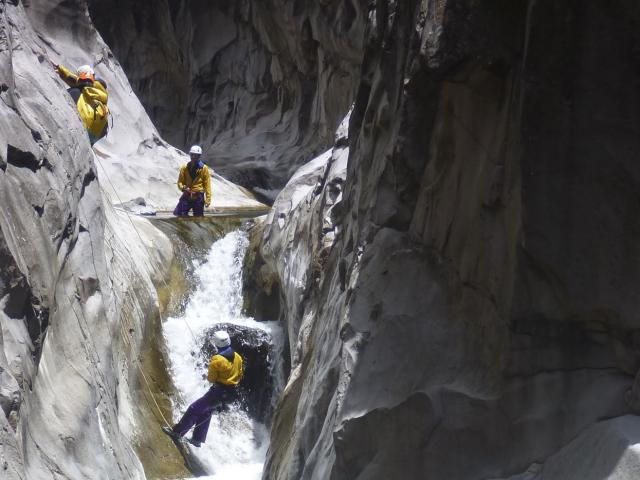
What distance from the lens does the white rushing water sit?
869 cm

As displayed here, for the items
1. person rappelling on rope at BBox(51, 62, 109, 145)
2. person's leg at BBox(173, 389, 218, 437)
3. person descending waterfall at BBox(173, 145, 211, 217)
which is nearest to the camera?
person's leg at BBox(173, 389, 218, 437)

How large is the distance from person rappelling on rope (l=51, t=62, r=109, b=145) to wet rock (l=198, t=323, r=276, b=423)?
2757 millimetres

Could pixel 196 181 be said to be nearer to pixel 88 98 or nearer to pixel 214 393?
pixel 88 98

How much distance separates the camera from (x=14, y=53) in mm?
7117

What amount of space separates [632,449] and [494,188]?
1446 millimetres

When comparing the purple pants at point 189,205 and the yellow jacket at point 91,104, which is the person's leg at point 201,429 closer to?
Answer: the yellow jacket at point 91,104

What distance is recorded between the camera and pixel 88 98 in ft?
29.2

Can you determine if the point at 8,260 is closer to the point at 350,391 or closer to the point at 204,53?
the point at 350,391

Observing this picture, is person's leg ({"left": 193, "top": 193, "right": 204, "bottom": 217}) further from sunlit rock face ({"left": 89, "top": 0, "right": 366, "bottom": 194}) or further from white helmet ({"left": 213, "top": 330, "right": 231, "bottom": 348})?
sunlit rock face ({"left": 89, "top": 0, "right": 366, "bottom": 194})

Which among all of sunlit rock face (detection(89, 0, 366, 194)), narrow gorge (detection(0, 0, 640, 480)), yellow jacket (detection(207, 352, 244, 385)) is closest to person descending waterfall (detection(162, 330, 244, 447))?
yellow jacket (detection(207, 352, 244, 385))

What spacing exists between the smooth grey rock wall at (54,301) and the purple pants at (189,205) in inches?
157

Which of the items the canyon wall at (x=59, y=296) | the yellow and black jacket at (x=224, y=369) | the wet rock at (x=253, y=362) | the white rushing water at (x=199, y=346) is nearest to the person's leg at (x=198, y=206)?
the white rushing water at (x=199, y=346)

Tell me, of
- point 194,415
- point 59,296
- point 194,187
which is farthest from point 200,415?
point 194,187

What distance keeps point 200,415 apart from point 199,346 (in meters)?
1.39
